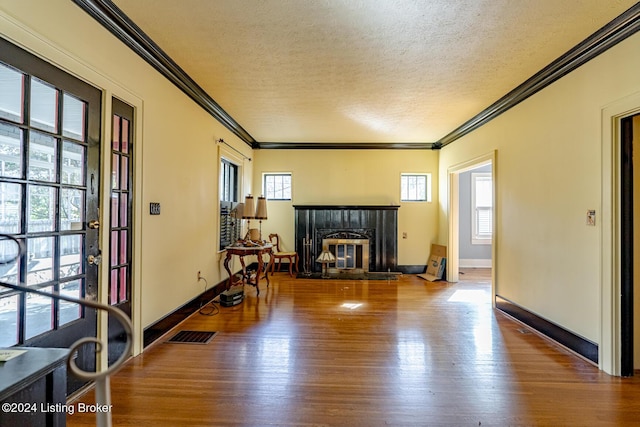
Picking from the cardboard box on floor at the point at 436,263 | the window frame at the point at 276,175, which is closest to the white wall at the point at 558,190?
the cardboard box on floor at the point at 436,263

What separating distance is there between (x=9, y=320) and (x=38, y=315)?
161 mm

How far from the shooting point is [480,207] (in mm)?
7207

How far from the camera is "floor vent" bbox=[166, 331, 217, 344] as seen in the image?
2.91 meters

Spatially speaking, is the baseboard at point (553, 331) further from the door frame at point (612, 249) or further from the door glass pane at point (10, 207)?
the door glass pane at point (10, 207)

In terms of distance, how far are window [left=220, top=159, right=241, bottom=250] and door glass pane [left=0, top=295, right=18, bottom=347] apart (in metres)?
3.01

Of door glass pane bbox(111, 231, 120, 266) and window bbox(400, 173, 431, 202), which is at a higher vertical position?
window bbox(400, 173, 431, 202)

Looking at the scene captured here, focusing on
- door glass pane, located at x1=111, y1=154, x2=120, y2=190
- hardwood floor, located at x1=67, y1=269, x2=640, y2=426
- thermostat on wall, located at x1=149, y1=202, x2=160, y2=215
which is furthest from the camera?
thermostat on wall, located at x1=149, y1=202, x2=160, y2=215

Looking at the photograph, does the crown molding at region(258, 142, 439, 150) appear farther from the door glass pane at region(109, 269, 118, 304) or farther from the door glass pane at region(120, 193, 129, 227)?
the door glass pane at region(109, 269, 118, 304)

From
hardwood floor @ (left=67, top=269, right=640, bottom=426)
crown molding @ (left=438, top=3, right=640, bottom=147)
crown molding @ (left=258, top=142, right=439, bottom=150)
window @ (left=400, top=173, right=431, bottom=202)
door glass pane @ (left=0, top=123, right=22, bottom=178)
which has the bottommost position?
hardwood floor @ (left=67, top=269, right=640, bottom=426)

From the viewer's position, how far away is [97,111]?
7.20 ft

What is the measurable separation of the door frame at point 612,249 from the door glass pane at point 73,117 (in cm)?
389

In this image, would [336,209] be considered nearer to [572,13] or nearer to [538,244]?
[538,244]

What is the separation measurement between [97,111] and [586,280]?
4.10 meters

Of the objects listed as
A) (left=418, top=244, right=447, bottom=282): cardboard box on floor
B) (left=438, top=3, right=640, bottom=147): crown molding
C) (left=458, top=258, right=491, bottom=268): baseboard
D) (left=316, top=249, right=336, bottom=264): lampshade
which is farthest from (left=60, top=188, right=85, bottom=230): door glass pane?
(left=458, top=258, right=491, bottom=268): baseboard
